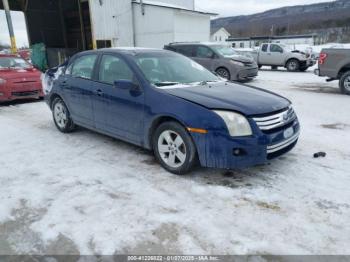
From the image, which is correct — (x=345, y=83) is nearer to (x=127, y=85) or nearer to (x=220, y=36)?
(x=127, y=85)

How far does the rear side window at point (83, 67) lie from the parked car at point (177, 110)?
0.02 metres

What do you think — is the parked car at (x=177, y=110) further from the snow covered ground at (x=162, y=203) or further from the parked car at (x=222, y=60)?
Result: the parked car at (x=222, y=60)

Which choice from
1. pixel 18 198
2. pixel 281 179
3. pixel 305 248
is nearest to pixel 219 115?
pixel 281 179

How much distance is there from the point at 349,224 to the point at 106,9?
2058 centimetres

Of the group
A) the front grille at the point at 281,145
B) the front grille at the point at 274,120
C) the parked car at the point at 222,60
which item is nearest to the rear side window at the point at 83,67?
the front grille at the point at 274,120

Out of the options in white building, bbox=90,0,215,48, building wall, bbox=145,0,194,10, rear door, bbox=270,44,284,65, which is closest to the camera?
rear door, bbox=270,44,284,65

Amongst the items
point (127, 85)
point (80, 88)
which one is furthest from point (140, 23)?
point (127, 85)

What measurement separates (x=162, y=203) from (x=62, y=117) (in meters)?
3.50

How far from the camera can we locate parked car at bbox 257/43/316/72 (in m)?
17.5

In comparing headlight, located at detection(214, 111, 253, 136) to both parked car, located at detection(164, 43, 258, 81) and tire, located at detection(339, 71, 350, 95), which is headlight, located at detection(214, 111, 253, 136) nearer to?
tire, located at detection(339, 71, 350, 95)

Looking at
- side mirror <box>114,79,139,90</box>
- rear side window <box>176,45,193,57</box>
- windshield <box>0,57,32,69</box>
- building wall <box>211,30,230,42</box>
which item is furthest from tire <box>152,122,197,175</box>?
building wall <box>211,30,230,42</box>

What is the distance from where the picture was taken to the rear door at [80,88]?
518 cm

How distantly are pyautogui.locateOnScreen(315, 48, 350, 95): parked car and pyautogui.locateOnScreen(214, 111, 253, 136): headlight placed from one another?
25.0ft

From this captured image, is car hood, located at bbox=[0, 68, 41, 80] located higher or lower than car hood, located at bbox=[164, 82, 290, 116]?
lower
